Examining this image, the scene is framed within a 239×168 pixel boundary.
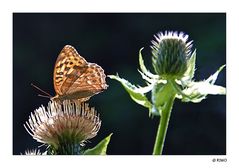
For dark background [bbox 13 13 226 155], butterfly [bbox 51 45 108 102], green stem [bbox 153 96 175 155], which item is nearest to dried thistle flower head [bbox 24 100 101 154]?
butterfly [bbox 51 45 108 102]

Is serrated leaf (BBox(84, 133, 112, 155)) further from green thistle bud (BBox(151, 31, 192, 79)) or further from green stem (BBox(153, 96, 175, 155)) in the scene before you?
green thistle bud (BBox(151, 31, 192, 79))

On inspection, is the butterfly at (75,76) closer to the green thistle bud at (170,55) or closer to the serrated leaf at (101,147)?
the green thistle bud at (170,55)

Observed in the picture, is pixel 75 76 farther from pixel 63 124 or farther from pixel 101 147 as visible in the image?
pixel 101 147

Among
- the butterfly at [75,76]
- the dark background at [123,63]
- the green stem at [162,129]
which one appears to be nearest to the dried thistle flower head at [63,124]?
the butterfly at [75,76]

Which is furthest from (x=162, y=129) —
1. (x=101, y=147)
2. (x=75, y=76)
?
(x=75, y=76)

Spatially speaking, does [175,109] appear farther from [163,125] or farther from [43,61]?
[163,125]
